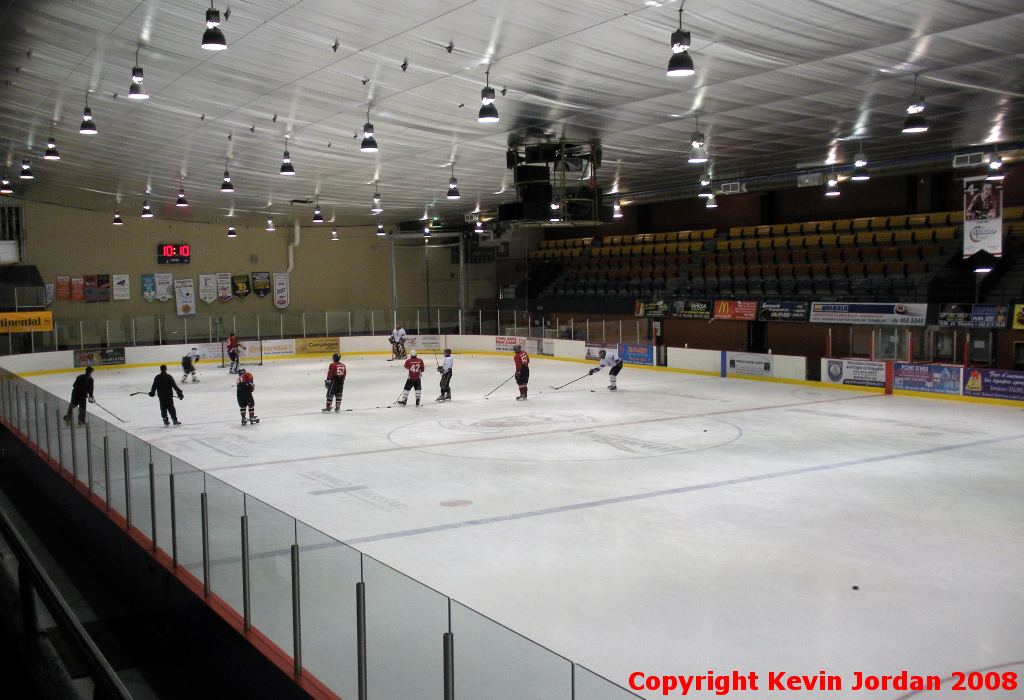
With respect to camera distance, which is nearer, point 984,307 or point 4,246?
point 984,307

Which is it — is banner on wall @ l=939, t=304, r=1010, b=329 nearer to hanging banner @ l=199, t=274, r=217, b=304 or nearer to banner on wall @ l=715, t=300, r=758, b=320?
banner on wall @ l=715, t=300, r=758, b=320

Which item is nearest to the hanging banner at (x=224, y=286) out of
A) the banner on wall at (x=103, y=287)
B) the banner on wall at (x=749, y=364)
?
the banner on wall at (x=103, y=287)

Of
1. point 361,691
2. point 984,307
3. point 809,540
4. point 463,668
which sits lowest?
point 809,540

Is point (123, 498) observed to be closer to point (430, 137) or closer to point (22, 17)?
point (22, 17)

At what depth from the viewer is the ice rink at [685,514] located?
6.69 metres

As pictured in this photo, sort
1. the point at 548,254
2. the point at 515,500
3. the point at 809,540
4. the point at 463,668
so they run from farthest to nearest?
the point at 548,254
the point at 515,500
the point at 809,540
the point at 463,668

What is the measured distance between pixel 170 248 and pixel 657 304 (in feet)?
69.5

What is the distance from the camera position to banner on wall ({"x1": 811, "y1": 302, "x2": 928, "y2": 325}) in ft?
79.5

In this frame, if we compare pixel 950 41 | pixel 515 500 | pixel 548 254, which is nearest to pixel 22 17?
pixel 515 500

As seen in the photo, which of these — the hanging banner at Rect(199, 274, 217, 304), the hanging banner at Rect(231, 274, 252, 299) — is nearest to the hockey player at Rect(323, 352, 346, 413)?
the hanging banner at Rect(199, 274, 217, 304)

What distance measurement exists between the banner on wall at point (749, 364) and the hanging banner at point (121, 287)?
24.8 metres

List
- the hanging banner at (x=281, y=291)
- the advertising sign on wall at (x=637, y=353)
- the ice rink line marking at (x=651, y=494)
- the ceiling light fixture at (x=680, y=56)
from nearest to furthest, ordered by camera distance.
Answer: the ceiling light fixture at (x=680, y=56)
the ice rink line marking at (x=651, y=494)
the advertising sign on wall at (x=637, y=353)
the hanging banner at (x=281, y=291)

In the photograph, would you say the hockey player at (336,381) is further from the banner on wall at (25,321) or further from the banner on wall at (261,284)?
the banner on wall at (261,284)

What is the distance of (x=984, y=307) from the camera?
894 inches
